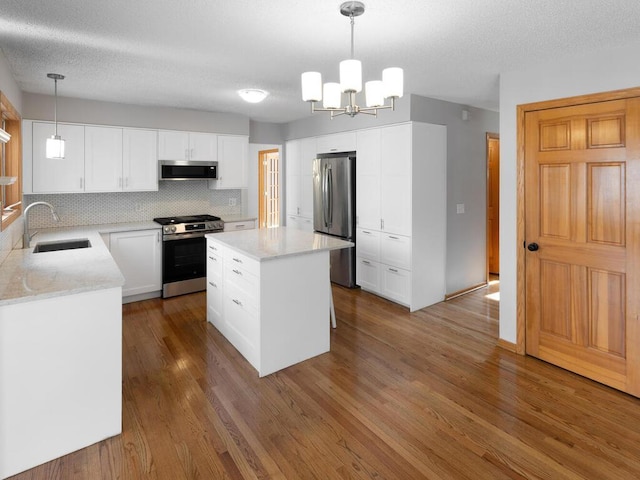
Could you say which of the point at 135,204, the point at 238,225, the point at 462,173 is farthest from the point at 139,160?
the point at 462,173

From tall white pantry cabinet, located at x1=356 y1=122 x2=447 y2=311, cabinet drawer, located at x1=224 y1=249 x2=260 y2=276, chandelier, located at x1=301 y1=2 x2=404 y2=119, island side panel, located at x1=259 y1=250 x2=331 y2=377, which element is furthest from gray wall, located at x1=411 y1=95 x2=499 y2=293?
cabinet drawer, located at x1=224 y1=249 x2=260 y2=276

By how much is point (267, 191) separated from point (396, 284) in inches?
162

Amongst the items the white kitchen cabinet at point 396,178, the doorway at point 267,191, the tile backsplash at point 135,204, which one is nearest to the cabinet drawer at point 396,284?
the white kitchen cabinet at point 396,178

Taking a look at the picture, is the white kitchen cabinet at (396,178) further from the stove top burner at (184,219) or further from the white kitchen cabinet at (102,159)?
the white kitchen cabinet at (102,159)

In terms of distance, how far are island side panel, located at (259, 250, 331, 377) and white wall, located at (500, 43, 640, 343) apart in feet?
5.04

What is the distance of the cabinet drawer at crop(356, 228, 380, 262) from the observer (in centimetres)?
474

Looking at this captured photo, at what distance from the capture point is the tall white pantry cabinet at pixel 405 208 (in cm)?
425

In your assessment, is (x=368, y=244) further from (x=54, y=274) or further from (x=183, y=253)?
(x=54, y=274)

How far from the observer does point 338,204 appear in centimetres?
516

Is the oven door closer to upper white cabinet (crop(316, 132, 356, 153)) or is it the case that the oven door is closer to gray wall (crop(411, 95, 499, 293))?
upper white cabinet (crop(316, 132, 356, 153))

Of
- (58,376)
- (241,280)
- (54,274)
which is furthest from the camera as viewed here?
(241,280)

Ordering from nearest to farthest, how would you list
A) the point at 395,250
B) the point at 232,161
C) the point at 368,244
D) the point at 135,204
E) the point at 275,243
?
1. the point at 275,243
2. the point at 395,250
3. the point at 368,244
4. the point at 135,204
5. the point at 232,161

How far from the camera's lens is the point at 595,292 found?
2.85m

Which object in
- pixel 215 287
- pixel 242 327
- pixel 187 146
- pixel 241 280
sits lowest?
pixel 242 327
